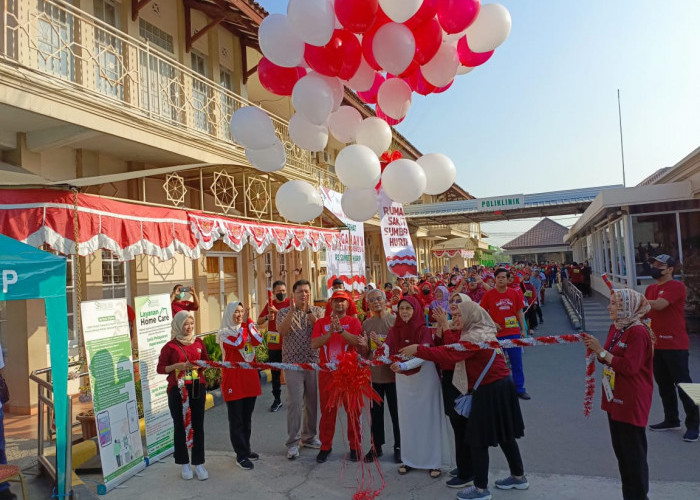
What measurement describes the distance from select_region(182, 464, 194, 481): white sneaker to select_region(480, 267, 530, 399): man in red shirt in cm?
413

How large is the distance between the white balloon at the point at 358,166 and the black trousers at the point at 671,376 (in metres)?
3.52

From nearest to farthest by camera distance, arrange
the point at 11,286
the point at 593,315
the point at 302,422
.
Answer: the point at 11,286 → the point at 302,422 → the point at 593,315

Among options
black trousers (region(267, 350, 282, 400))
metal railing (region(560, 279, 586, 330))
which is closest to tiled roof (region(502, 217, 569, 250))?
metal railing (region(560, 279, 586, 330))

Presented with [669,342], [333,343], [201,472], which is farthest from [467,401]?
[201,472]

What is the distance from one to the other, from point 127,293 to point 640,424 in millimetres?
8473

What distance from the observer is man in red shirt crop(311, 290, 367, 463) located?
489cm

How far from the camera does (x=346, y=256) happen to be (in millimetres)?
10414

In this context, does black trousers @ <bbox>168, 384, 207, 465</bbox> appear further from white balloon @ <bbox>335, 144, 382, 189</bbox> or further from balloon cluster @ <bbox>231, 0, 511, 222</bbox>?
white balloon @ <bbox>335, 144, 382, 189</bbox>

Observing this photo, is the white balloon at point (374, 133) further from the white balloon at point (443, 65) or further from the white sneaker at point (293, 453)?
the white sneaker at point (293, 453)

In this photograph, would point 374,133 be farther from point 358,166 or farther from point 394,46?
point 394,46

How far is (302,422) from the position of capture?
5660 mm

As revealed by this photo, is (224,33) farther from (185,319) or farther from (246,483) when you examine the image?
(246,483)

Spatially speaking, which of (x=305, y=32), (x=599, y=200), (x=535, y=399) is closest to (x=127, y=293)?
(x=305, y=32)

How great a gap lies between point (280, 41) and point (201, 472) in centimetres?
428
